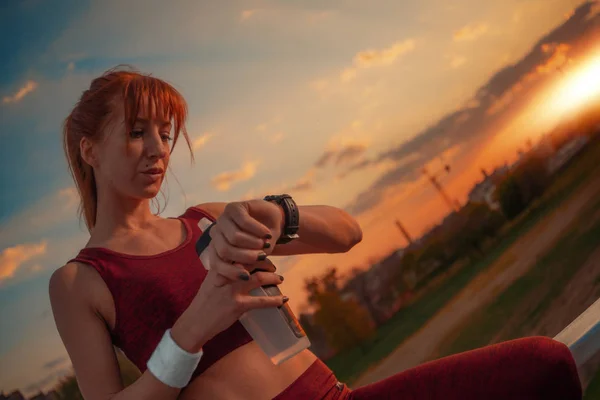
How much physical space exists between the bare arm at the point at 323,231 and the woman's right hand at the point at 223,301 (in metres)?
0.16

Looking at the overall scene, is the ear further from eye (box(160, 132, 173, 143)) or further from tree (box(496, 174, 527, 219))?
tree (box(496, 174, 527, 219))

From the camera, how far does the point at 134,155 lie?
90 centimetres

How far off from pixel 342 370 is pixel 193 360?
2229 millimetres

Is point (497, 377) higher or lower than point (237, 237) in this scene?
lower

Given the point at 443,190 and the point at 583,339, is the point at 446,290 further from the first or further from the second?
the point at 583,339

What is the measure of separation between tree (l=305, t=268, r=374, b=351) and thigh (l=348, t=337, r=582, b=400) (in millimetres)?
1941

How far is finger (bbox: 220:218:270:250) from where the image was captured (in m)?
0.57

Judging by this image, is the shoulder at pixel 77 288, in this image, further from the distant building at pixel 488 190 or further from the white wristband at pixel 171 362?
the distant building at pixel 488 190

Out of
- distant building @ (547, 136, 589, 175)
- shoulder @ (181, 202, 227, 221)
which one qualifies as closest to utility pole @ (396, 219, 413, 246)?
distant building @ (547, 136, 589, 175)

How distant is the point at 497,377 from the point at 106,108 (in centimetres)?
65

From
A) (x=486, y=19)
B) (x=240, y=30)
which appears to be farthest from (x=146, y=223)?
(x=486, y=19)

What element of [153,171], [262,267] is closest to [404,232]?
[153,171]

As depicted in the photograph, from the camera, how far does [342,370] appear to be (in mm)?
2799

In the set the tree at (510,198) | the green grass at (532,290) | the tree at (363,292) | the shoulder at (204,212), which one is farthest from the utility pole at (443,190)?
the shoulder at (204,212)
